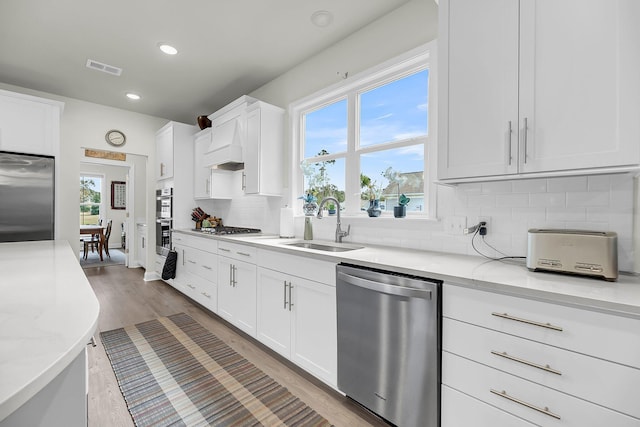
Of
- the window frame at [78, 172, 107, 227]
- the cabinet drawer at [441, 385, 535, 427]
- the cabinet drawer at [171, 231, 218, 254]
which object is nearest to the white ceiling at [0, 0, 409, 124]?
the cabinet drawer at [171, 231, 218, 254]

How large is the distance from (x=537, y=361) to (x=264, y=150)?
2.88m

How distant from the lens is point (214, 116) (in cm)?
398

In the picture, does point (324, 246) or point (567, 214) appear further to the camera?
point (324, 246)

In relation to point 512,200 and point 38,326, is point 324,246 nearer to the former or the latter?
Answer: point 512,200

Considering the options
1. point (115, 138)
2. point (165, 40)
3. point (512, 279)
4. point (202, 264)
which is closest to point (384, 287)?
point (512, 279)

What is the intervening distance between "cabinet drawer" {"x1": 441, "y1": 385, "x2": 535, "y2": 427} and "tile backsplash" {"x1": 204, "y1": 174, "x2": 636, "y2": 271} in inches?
33.9

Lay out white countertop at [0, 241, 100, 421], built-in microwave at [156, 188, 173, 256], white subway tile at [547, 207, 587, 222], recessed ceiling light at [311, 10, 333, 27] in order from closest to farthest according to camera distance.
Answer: white countertop at [0, 241, 100, 421] < white subway tile at [547, 207, 587, 222] < recessed ceiling light at [311, 10, 333, 27] < built-in microwave at [156, 188, 173, 256]

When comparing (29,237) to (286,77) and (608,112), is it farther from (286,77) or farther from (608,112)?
(608,112)

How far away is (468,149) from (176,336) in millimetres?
2888

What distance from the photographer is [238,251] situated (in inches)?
109

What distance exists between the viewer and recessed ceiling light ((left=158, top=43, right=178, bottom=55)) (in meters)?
2.87

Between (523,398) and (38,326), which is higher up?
(38,326)

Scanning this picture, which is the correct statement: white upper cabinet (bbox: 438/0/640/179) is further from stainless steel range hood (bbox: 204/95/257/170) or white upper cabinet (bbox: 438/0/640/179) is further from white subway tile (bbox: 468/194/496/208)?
stainless steel range hood (bbox: 204/95/257/170)

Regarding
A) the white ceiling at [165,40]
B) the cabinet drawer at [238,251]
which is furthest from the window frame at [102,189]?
the cabinet drawer at [238,251]
